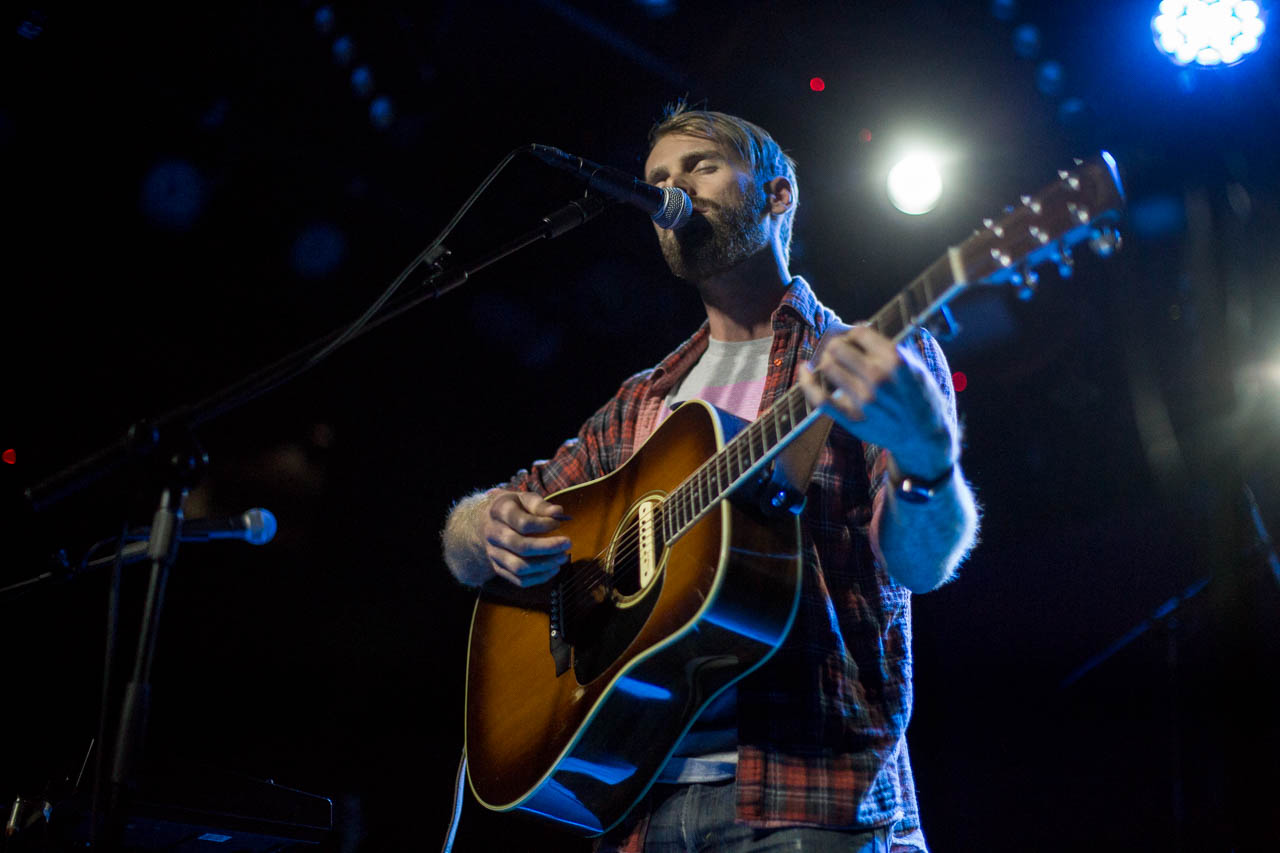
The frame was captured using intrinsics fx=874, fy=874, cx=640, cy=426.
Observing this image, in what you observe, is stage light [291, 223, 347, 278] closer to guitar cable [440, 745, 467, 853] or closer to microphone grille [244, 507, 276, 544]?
guitar cable [440, 745, 467, 853]

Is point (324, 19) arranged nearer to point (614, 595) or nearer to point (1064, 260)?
point (614, 595)

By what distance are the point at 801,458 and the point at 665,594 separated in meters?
0.42

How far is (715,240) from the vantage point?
2.84 m

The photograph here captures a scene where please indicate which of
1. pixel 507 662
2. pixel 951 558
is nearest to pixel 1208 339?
pixel 951 558

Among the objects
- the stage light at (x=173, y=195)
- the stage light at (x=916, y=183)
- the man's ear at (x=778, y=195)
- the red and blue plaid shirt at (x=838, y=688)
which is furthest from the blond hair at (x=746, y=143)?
the stage light at (x=173, y=195)

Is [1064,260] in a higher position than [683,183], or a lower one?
lower

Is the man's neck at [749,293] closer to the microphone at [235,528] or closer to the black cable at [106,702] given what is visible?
the microphone at [235,528]

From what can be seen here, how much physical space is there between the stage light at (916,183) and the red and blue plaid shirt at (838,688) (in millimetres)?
2717

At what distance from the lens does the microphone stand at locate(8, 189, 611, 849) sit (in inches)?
61.6

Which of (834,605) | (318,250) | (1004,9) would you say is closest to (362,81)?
(318,250)

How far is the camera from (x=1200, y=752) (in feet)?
13.0

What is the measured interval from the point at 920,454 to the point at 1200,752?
3.33 metres

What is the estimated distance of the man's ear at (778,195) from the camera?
3064 mm

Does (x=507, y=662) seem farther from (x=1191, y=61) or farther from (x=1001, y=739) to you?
(x=1191, y=61)
